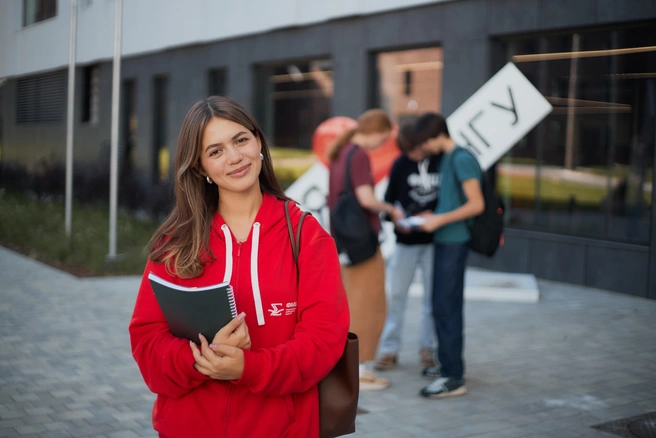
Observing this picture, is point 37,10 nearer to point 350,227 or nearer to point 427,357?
point 350,227

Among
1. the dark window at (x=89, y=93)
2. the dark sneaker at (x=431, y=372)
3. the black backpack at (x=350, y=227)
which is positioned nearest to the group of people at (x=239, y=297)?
the black backpack at (x=350, y=227)

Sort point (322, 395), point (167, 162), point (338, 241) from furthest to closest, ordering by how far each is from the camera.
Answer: point (167, 162)
point (338, 241)
point (322, 395)

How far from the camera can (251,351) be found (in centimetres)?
232

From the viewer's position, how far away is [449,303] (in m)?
5.73

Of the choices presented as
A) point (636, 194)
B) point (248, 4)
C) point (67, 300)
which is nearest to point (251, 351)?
point (67, 300)

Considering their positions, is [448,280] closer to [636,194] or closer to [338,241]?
[338,241]

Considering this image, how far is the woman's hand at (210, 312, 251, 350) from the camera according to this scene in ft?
7.31

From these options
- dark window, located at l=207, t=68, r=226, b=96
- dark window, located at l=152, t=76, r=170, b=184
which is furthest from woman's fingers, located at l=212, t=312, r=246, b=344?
dark window, located at l=152, t=76, r=170, b=184

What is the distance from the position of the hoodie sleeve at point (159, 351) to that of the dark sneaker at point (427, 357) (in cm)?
434

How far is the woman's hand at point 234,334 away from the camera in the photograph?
223 centimetres

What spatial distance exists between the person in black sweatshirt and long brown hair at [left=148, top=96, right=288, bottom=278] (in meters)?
3.68

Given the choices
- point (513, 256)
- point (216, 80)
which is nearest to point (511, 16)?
point (513, 256)

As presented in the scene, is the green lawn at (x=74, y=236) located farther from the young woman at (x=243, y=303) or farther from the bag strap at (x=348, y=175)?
the young woman at (x=243, y=303)

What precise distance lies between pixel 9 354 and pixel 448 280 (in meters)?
3.76
